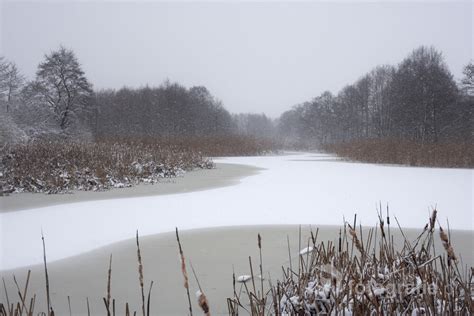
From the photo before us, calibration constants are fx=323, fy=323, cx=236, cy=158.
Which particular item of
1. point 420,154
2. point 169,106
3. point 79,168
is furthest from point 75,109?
point 420,154

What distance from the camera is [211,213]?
6.12m

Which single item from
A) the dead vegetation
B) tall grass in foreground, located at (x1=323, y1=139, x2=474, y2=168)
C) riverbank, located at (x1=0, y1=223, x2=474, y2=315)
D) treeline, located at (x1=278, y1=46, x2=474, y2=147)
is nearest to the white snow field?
riverbank, located at (x1=0, y1=223, x2=474, y2=315)

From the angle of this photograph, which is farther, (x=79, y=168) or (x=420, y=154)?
(x=420, y=154)

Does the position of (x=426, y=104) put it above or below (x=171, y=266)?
above

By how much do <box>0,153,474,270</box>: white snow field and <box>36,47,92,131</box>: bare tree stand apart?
2571 cm

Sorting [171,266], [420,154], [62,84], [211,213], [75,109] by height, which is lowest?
[171,266]

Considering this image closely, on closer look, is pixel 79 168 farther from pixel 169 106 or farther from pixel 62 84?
pixel 169 106

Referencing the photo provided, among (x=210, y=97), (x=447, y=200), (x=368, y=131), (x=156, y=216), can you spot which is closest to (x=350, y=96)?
(x=368, y=131)

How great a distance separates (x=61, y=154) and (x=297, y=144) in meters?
37.7

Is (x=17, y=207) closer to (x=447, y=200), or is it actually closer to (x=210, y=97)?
(x=447, y=200)

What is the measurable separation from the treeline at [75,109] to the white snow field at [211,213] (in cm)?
934

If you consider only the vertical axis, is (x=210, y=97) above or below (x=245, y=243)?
above

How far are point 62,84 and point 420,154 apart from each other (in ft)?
95.6

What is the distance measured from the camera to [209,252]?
13.2 feet
